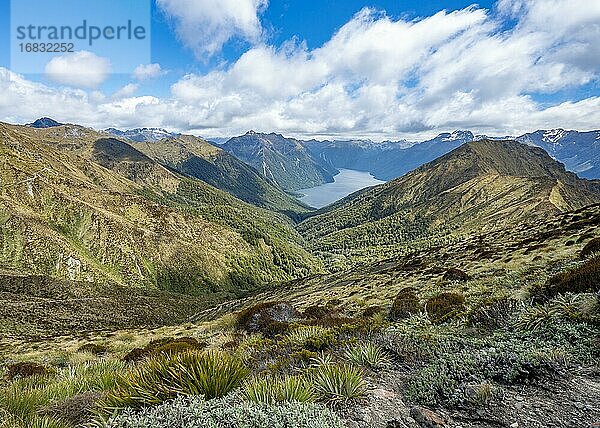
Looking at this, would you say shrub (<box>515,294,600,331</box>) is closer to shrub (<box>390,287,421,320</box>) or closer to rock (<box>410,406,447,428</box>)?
rock (<box>410,406,447,428</box>)

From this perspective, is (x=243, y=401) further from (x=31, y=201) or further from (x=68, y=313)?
(x=31, y=201)

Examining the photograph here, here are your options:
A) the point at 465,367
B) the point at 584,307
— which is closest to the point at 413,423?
the point at 465,367

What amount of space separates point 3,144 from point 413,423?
268074 millimetres

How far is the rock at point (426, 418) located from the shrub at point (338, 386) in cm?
74

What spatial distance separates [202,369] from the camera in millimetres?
4816

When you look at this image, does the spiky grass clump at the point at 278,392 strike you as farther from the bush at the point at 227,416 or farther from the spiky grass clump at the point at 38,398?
the spiky grass clump at the point at 38,398

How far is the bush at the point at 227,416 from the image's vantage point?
12.0ft

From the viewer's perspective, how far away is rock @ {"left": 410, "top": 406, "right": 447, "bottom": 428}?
13.9 feet

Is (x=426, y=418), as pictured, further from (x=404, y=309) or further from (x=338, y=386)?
(x=404, y=309)

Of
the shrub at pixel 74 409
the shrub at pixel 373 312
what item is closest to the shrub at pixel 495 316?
the shrub at pixel 373 312

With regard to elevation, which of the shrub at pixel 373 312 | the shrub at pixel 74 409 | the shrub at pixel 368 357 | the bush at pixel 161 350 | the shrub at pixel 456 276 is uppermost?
the shrub at pixel 368 357

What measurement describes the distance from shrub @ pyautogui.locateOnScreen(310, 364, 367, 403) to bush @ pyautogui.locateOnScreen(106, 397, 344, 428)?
57 cm

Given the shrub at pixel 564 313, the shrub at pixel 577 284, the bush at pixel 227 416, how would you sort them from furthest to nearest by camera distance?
the shrub at pixel 577 284
the shrub at pixel 564 313
the bush at pixel 227 416

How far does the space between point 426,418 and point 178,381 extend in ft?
11.3
